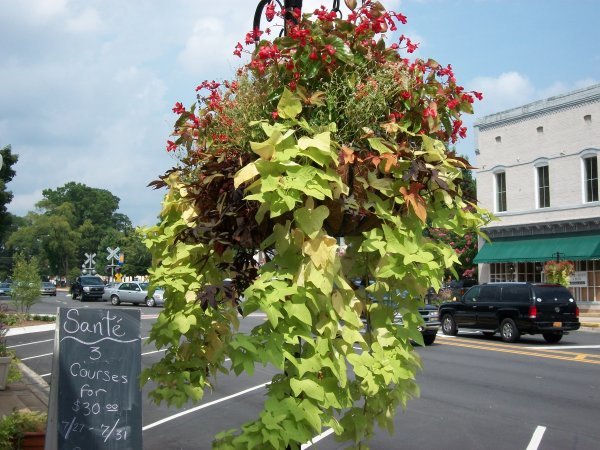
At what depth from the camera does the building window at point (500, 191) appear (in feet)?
113

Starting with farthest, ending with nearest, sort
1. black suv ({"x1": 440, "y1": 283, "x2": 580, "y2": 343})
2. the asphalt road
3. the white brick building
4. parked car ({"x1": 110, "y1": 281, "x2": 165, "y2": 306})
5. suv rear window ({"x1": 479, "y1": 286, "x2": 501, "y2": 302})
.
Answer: parked car ({"x1": 110, "y1": 281, "x2": 165, "y2": 306}), the white brick building, suv rear window ({"x1": 479, "y1": 286, "x2": 501, "y2": 302}), black suv ({"x1": 440, "y1": 283, "x2": 580, "y2": 343}), the asphalt road

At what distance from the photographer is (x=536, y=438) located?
8609 mm

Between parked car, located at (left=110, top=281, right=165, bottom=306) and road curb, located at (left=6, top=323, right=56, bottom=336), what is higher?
parked car, located at (left=110, top=281, right=165, bottom=306)

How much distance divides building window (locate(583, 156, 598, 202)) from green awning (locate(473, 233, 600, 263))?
1.79 metres

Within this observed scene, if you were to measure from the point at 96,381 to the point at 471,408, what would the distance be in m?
6.96

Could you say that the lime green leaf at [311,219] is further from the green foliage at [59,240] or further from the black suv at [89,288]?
the green foliage at [59,240]

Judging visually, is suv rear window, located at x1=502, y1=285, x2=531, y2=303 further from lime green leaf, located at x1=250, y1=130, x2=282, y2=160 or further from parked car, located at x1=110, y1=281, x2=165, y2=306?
parked car, located at x1=110, y1=281, x2=165, y2=306

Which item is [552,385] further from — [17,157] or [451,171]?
[17,157]

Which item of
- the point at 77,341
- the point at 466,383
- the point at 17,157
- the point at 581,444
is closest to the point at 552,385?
the point at 466,383

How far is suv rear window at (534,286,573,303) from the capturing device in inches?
777

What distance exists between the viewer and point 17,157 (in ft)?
149

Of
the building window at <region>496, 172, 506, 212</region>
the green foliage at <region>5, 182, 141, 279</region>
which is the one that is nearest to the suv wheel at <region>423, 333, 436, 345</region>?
the building window at <region>496, 172, 506, 212</region>

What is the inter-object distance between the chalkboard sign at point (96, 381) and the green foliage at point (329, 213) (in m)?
2.20

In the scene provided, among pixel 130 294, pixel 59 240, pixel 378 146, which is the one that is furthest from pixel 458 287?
pixel 59 240
